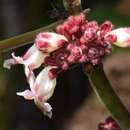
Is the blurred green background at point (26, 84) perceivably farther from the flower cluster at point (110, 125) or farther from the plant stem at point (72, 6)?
the plant stem at point (72, 6)

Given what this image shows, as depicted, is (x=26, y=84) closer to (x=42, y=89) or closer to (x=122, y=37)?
(x=42, y=89)

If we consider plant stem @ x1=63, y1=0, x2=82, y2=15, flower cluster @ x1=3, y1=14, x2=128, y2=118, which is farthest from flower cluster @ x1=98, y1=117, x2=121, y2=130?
plant stem @ x1=63, y1=0, x2=82, y2=15

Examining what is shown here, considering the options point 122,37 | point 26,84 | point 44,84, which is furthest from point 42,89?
point 26,84

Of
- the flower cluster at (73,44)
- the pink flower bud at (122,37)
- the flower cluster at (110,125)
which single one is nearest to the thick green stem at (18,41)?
the flower cluster at (73,44)

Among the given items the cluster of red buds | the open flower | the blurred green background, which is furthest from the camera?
the blurred green background

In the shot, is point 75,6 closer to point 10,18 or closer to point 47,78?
point 47,78

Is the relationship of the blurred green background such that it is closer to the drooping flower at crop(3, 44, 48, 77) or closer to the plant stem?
the drooping flower at crop(3, 44, 48, 77)
